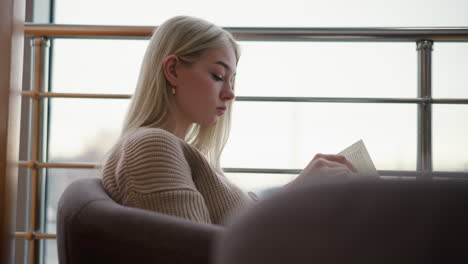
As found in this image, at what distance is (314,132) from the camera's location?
5.72 feet

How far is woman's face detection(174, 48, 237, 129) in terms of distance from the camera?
1.05m

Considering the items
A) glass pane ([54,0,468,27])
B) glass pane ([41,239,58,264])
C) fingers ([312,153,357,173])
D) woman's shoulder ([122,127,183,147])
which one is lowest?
glass pane ([41,239,58,264])

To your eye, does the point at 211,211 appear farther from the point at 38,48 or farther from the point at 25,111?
the point at 25,111

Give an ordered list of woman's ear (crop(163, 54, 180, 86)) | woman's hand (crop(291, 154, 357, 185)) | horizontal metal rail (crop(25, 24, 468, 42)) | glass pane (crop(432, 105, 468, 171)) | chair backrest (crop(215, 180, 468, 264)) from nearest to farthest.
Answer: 1. chair backrest (crop(215, 180, 468, 264))
2. woman's hand (crop(291, 154, 357, 185))
3. woman's ear (crop(163, 54, 180, 86))
4. horizontal metal rail (crop(25, 24, 468, 42))
5. glass pane (crop(432, 105, 468, 171))

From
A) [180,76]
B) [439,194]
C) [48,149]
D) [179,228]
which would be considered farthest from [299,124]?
[439,194]

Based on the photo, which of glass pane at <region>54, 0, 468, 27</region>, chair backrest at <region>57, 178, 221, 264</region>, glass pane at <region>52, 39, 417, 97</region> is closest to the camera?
chair backrest at <region>57, 178, 221, 264</region>

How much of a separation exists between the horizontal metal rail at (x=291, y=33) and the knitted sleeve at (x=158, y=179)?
26.0 inches

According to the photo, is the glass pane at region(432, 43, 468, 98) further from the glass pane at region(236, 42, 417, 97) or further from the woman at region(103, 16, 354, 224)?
the woman at region(103, 16, 354, 224)

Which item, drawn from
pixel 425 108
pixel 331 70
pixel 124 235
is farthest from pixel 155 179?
pixel 331 70

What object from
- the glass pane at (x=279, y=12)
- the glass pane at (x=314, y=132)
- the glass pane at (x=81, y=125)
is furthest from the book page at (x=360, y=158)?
the glass pane at (x=279, y=12)

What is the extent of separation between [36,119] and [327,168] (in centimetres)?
94

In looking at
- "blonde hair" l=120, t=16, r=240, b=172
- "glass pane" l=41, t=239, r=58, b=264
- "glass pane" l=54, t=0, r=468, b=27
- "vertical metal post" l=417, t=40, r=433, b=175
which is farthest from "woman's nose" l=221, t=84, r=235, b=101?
"glass pane" l=41, t=239, r=58, b=264

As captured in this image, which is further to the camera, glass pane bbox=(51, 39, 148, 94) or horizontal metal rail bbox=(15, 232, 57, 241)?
glass pane bbox=(51, 39, 148, 94)

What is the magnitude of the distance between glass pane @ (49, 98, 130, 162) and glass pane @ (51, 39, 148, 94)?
9cm
